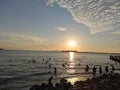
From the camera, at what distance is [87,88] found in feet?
74.1

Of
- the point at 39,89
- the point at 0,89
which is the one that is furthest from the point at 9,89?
the point at 39,89

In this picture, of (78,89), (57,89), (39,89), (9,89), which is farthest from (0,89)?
(78,89)

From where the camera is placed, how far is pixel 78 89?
2231 centimetres

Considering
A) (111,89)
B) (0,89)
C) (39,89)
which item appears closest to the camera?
(111,89)

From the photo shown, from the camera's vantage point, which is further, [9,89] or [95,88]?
[9,89]

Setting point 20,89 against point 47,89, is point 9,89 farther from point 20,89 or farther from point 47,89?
point 47,89

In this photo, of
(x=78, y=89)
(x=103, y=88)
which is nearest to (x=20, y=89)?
(x=78, y=89)

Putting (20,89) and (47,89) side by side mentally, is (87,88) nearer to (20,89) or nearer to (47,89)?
(47,89)

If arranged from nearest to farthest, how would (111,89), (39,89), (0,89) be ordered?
(111,89)
(39,89)
(0,89)

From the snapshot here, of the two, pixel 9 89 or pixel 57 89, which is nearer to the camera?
pixel 57 89

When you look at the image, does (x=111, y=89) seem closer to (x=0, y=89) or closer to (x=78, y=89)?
(x=78, y=89)

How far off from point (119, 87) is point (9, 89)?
48.7 feet

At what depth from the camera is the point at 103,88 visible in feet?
74.0

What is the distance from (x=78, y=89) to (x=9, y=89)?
1094 centimetres
